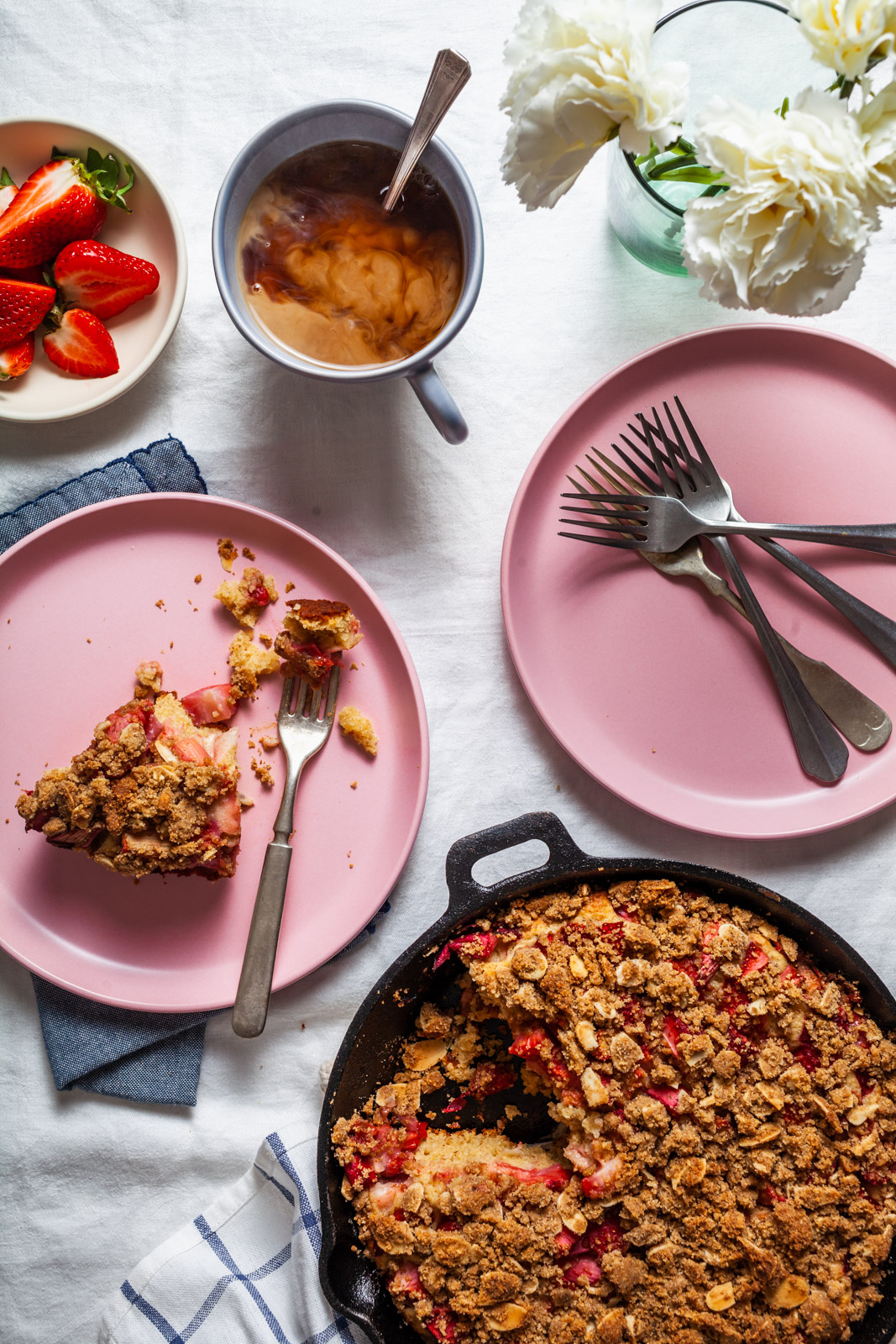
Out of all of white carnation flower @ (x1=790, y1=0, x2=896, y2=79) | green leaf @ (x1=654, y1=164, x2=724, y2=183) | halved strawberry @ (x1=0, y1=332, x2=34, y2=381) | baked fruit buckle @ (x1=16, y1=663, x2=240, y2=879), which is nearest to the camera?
white carnation flower @ (x1=790, y1=0, x2=896, y2=79)

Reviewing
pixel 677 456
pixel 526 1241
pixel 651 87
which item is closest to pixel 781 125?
pixel 651 87

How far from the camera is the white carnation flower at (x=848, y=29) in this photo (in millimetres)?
1080

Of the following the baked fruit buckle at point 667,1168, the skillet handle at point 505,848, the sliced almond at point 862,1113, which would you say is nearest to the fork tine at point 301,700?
the skillet handle at point 505,848


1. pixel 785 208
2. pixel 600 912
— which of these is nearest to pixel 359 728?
pixel 600 912

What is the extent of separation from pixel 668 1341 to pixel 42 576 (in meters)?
1.80

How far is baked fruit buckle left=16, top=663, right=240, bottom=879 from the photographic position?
1677 millimetres

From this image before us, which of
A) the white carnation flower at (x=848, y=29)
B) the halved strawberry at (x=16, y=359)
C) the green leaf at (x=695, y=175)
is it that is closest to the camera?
the white carnation flower at (x=848, y=29)

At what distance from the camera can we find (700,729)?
1.87 m

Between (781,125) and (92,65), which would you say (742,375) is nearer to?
(781,125)

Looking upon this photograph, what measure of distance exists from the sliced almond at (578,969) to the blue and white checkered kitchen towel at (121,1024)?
1.37 feet

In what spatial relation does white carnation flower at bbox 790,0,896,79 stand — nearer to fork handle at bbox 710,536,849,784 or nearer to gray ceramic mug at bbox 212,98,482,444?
gray ceramic mug at bbox 212,98,482,444

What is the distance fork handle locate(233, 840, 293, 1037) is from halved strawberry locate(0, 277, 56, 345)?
1.09 meters

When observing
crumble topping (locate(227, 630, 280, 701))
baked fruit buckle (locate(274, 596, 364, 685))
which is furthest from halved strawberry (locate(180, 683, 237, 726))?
baked fruit buckle (locate(274, 596, 364, 685))

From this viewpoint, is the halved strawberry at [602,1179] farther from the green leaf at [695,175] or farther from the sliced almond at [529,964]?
the green leaf at [695,175]
